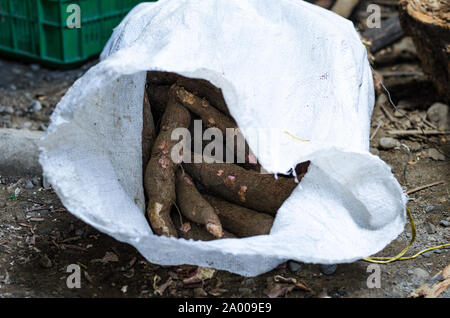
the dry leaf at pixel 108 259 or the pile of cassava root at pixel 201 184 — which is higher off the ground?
the pile of cassava root at pixel 201 184

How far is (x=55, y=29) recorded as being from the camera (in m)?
2.81

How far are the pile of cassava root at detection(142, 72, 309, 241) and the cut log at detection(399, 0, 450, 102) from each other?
1110 millimetres

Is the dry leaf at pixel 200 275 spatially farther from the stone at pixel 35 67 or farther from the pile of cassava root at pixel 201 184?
the stone at pixel 35 67

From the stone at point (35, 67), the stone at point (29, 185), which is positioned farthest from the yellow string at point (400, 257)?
the stone at point (35, 67)

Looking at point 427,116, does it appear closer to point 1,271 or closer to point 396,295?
point 396,295

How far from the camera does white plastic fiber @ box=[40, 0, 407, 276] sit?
143 cm

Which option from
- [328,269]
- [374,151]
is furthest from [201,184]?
[374,151]

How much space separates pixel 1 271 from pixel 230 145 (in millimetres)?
848

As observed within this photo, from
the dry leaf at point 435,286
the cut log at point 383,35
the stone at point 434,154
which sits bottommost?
the stone at point 434,154

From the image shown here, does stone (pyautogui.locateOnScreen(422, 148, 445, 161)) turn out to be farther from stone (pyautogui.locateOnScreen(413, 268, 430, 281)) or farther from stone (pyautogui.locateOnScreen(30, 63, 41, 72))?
stone (pyautogui.locateOnScreen(30, 63, 41, 72))

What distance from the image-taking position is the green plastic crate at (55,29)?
109 inches

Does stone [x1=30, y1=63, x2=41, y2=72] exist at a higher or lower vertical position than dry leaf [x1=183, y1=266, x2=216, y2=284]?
lower

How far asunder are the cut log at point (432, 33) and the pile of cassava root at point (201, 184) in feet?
3.64

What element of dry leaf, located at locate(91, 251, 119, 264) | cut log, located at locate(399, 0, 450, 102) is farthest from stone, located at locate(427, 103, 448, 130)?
dry leaf, located at locate(91, 251, 119, 264)
